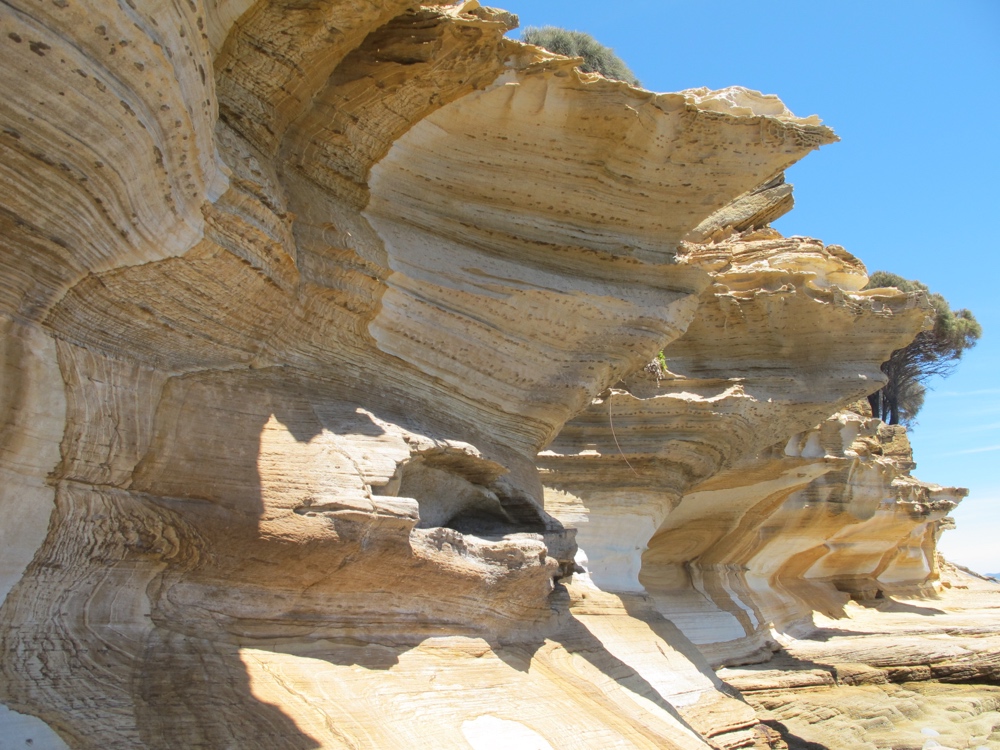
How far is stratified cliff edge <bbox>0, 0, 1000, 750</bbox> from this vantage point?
9.30ft

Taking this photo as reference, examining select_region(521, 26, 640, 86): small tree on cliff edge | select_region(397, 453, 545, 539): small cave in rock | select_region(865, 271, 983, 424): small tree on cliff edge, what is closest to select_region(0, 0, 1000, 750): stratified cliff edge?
select_region(397, 453, 545, 539): small cave in rock

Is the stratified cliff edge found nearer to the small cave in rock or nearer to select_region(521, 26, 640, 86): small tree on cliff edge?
the small cave in rock

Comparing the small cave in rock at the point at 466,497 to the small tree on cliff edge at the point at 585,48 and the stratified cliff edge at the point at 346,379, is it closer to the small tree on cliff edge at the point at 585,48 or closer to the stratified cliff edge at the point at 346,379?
the stratified cliff edge at the point at 346,379

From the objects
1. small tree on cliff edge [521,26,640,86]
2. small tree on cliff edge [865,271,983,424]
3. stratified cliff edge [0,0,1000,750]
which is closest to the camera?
stratified cliff edge [0,0,1000,750]

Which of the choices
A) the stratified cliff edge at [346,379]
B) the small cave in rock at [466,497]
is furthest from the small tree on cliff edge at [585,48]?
the small cave in rock at [466,497]

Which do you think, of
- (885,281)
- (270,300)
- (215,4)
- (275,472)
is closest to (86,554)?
(275,472)

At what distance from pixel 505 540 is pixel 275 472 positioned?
5.06 feet

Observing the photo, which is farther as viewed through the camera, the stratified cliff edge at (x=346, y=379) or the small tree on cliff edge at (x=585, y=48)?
the small tree on cliff edge at (x=585, y=48)

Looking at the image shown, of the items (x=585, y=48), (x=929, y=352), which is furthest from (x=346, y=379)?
(x=929, y=352)

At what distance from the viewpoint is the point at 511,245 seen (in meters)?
5.68

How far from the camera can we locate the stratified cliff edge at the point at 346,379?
9.30ft

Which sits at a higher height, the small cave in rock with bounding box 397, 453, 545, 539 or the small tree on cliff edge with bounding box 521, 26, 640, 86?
the small tree on cliff edge with bounding box 521, 26, 640, 86

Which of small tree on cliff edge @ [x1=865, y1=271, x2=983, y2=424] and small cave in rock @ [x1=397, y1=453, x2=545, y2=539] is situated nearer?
small cave in rock @ [x1=397, y1=453, x2=545, y2=539]

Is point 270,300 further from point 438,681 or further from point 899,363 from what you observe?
point 899,363
